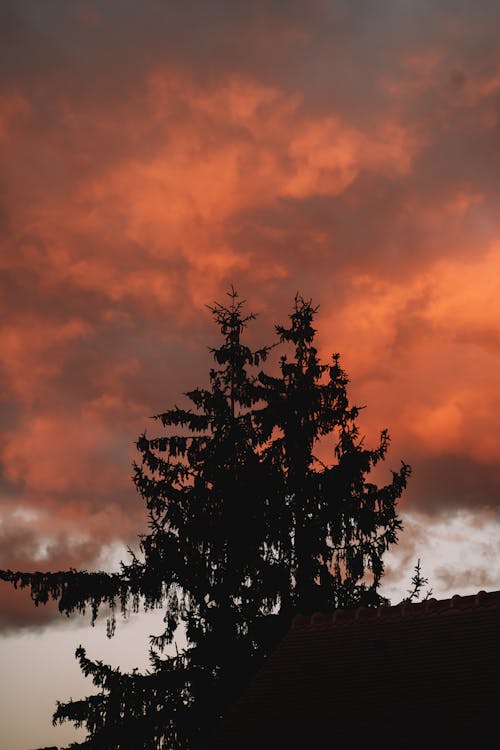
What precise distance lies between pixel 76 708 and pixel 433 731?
14906 millimetres

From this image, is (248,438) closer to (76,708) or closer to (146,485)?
(146,485)

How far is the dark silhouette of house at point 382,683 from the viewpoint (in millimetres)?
14930

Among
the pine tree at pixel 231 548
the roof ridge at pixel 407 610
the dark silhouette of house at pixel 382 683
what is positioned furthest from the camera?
the pine tree at pixel 231 548

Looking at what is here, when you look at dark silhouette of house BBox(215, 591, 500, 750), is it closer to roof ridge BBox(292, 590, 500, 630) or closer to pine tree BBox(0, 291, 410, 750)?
roof ridge BBox(292, 590, 500, 630)

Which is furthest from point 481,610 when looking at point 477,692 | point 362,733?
point 362,733

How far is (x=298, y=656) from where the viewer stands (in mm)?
18016

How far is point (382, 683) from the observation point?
16266mm

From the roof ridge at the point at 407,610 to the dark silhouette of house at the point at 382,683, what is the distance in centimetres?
2

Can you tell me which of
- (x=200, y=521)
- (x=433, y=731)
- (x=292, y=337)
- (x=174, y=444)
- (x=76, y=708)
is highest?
(x=292, y=337)

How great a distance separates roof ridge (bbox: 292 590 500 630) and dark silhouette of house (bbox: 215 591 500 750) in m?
0.02

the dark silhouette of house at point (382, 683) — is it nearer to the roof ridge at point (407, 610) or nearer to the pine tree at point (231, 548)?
the roof ridge at point (407, 610)

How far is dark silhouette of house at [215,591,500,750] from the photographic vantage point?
588 inches

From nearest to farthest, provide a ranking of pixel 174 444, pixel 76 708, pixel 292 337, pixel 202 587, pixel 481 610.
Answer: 1. pixel 481 610
2. pixel 76 708
3. pixel 202 587
4. pixel 174 444
5. pixel 292 337

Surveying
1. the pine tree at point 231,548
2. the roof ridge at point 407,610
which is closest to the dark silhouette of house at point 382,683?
the roof ridge at point 407,610
